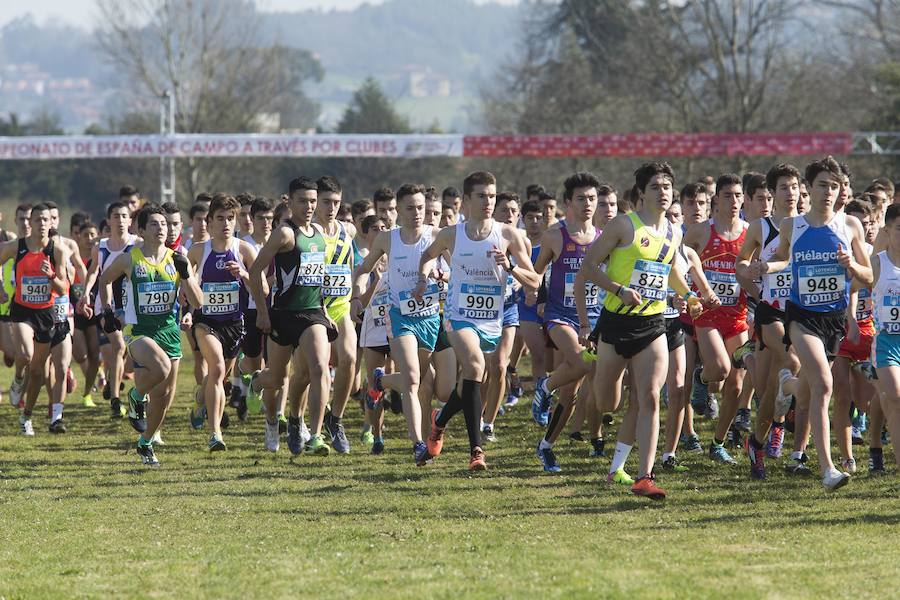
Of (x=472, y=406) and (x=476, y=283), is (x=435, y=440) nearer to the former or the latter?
(x=472, y=406)

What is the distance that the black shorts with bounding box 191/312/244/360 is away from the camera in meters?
12.1

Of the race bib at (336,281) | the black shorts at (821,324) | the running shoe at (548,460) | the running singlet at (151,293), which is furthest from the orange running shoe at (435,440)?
the black shorts at (821,324)

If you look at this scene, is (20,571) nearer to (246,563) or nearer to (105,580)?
(105,580)

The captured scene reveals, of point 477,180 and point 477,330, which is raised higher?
point 477,180

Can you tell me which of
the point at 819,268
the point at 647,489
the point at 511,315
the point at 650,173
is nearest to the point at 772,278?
the point at 819,268

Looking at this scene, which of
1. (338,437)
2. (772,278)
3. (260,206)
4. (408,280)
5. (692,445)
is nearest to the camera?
(772,278)

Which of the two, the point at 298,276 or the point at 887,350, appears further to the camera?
the point at 298,276

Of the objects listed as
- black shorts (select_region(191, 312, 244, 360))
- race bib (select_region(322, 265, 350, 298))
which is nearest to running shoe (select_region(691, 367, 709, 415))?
race bib (select_region(322, 265, 350, 298))

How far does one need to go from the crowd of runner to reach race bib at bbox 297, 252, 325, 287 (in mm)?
13

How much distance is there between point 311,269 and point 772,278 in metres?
3.61

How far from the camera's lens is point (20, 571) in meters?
7.39

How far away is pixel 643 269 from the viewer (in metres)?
9.09

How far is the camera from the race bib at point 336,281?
36.6 ft

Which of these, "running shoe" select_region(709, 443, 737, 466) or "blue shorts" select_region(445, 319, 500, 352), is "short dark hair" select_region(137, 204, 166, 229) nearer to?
"blue shorts" select_region(445, 319, 500, 352)
